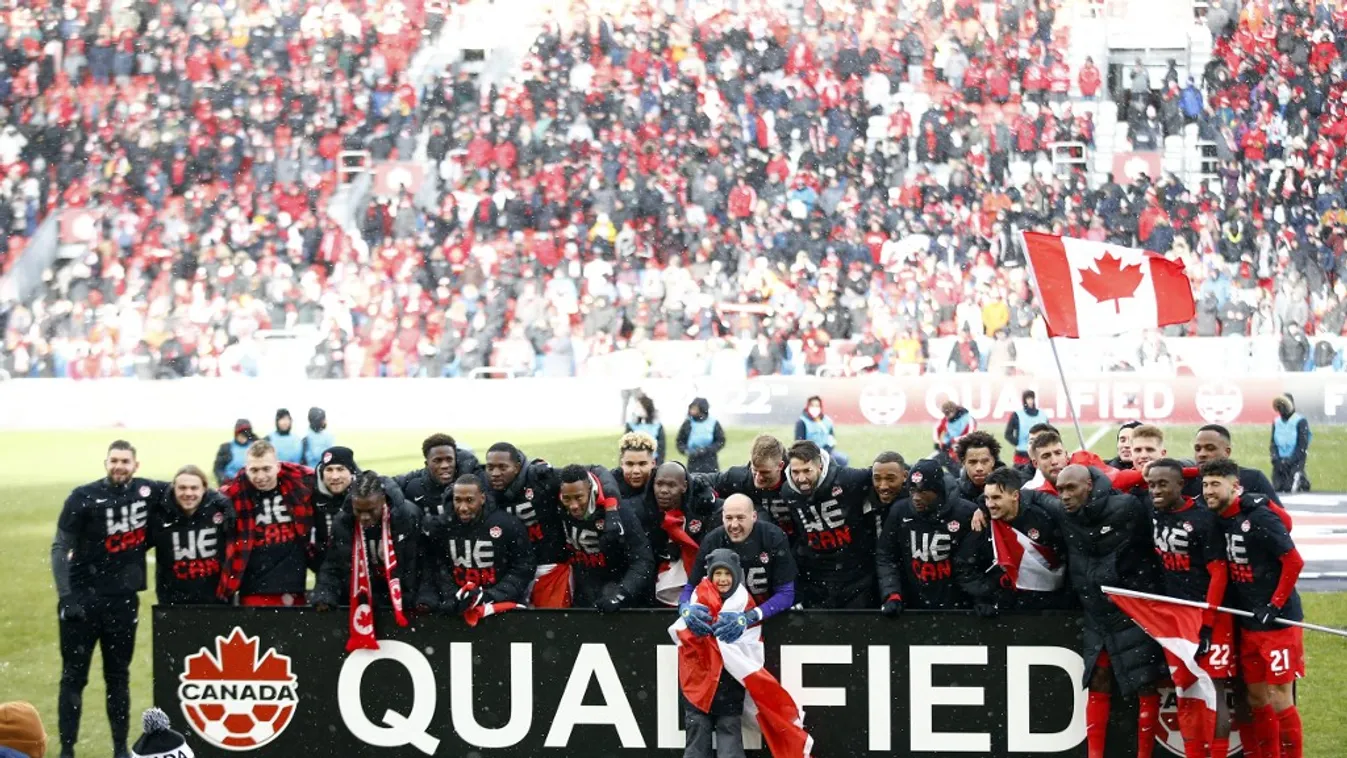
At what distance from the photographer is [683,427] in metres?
15.3

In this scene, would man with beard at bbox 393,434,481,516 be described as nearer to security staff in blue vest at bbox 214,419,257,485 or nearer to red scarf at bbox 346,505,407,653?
red scarf at bbox 346,505,407,653

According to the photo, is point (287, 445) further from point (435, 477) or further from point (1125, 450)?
point (1125, 450)

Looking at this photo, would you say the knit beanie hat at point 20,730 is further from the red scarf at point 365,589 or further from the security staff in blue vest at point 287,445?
the security staff in blue vest at point 287,445

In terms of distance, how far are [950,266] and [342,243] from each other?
9493 mm

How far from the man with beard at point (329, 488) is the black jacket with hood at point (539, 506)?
63cm

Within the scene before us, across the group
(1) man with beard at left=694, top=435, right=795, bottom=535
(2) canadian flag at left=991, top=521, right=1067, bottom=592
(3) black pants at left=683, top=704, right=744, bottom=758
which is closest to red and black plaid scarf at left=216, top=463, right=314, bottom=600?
(1) man with beard at left=694, top=435, right=795, bottom=535

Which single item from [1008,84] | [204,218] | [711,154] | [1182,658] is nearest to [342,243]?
[204,218]

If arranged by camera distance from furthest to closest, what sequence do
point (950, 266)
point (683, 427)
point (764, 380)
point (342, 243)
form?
point (342, 243), point (950, 266), point (764, 380), point (683, 427)

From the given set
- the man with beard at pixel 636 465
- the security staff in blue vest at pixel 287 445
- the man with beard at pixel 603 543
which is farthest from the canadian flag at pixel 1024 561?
the security staff in blue vest at pixel 287 445

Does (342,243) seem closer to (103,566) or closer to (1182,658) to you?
(103,566)

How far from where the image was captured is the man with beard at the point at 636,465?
→ 7727 millimetres

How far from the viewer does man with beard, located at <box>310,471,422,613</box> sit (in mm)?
7250

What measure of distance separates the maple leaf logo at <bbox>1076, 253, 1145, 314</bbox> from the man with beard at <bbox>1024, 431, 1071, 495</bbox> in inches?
83.4

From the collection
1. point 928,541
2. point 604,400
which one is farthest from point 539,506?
point 604,400
